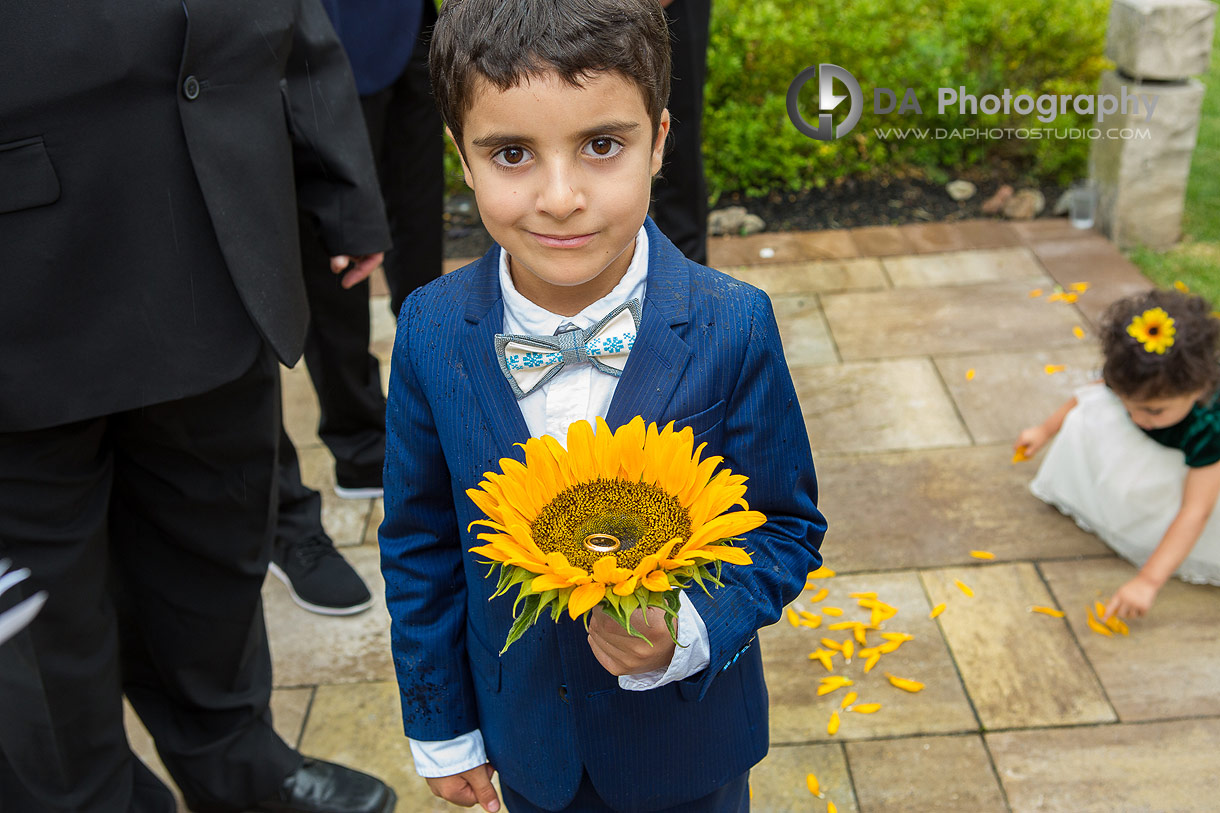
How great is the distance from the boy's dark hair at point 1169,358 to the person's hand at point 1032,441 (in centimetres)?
47

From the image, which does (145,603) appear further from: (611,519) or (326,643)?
(611,519)

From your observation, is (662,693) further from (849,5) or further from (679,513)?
(849,5)

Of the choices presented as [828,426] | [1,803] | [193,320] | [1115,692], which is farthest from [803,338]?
[1,803]

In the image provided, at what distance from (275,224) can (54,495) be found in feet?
2.33

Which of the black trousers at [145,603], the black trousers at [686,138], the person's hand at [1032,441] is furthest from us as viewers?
the black trousers at [686,138]

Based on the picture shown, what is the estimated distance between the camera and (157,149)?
82.3 inches

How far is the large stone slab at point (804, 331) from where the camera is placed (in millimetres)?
4855

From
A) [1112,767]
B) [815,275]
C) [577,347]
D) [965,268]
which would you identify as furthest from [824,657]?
[965,268]

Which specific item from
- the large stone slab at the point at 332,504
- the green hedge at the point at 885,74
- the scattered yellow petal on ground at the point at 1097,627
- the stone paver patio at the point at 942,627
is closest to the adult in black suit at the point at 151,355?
the stone paver patio at the point at 942,627

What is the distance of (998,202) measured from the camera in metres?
6.18

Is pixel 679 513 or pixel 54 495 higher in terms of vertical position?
pixel 679 513

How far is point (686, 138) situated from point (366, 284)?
1.50m

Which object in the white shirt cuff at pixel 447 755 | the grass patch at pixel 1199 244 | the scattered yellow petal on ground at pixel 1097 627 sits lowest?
the grass patch at pixel 1199 244
